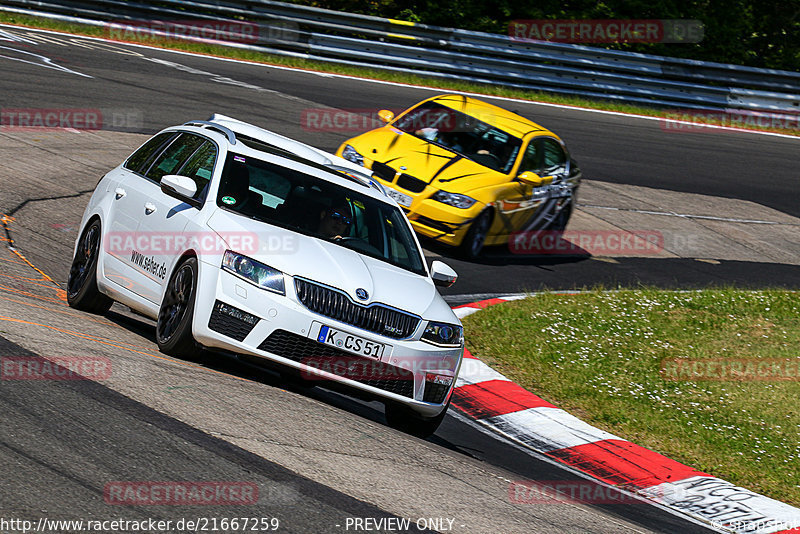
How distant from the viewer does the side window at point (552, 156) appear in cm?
1461

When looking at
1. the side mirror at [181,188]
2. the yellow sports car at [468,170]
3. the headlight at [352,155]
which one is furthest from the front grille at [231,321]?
the headlight at [352,155]

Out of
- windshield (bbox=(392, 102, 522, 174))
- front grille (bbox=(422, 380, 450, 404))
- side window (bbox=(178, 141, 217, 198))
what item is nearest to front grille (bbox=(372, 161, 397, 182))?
windshield (bbox=(392, 102, 522, 174))

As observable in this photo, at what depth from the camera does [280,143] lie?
8383mm

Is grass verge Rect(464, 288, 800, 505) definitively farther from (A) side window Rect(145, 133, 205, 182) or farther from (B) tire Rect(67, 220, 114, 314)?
(B) tire Rect(67, 220, 114, 314)

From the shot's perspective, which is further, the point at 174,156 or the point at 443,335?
the point at 174,156

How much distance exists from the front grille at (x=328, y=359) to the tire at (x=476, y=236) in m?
6.43

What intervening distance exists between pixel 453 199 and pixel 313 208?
18.1 ft

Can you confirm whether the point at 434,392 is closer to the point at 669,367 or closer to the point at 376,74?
the point at 669,367

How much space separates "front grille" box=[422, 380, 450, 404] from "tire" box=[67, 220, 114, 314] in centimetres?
274

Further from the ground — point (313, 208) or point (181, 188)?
point (181, 188)

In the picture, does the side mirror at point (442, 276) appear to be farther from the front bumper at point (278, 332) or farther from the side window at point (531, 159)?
the side window at point (531, 159)

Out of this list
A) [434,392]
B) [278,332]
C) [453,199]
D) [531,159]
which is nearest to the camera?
[278,332]

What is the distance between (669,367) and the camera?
405 inches

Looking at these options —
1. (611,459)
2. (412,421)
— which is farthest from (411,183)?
(412,421)
